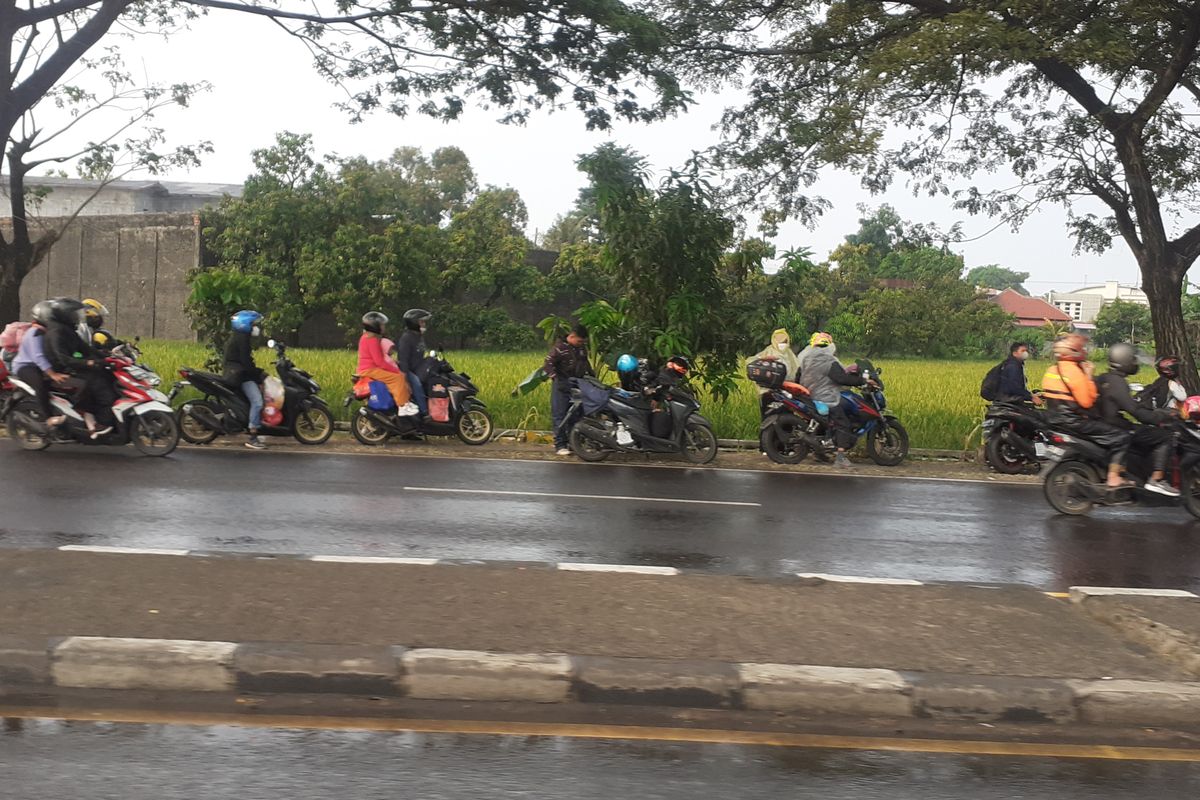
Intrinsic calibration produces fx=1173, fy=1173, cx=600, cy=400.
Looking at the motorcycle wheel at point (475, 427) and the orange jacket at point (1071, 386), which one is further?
the motorcycle wheel at point (475, 427)

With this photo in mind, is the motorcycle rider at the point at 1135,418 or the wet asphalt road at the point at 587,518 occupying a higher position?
the motorcycle rider at the point at 1135,418

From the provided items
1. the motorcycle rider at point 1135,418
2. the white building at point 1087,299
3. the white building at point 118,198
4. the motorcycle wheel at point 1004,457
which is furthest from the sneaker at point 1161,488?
the white building at point 1087,299

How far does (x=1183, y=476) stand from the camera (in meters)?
10.2

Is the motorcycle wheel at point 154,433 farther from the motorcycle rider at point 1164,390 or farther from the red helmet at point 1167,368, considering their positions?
the red helmet at point 1167,368

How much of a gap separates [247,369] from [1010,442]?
8.90 meters

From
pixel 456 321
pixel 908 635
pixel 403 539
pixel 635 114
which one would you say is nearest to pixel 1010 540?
pixel 908 635

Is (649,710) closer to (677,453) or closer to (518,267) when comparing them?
(677,453)

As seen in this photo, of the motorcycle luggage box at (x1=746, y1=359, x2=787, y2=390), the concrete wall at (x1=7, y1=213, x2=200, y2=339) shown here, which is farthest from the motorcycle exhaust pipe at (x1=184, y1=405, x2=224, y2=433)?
the concrete wall at (x1=7, y1=213, x2=200, y2=339)

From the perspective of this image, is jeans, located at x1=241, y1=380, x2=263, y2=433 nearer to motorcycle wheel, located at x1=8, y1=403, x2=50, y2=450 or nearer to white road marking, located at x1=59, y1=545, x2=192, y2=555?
motorcycle wheel, located at x1=8, y1=403, x2=50, y2=450

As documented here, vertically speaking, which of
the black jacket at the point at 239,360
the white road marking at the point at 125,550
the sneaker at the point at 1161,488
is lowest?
the white road marking at the point at 125,550

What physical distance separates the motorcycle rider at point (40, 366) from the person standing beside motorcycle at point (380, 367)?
3416 mm

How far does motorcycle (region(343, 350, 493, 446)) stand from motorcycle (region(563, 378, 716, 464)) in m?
1.67

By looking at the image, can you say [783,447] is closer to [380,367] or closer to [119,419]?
[380,367]

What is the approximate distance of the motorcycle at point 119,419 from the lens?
39.2 feet
